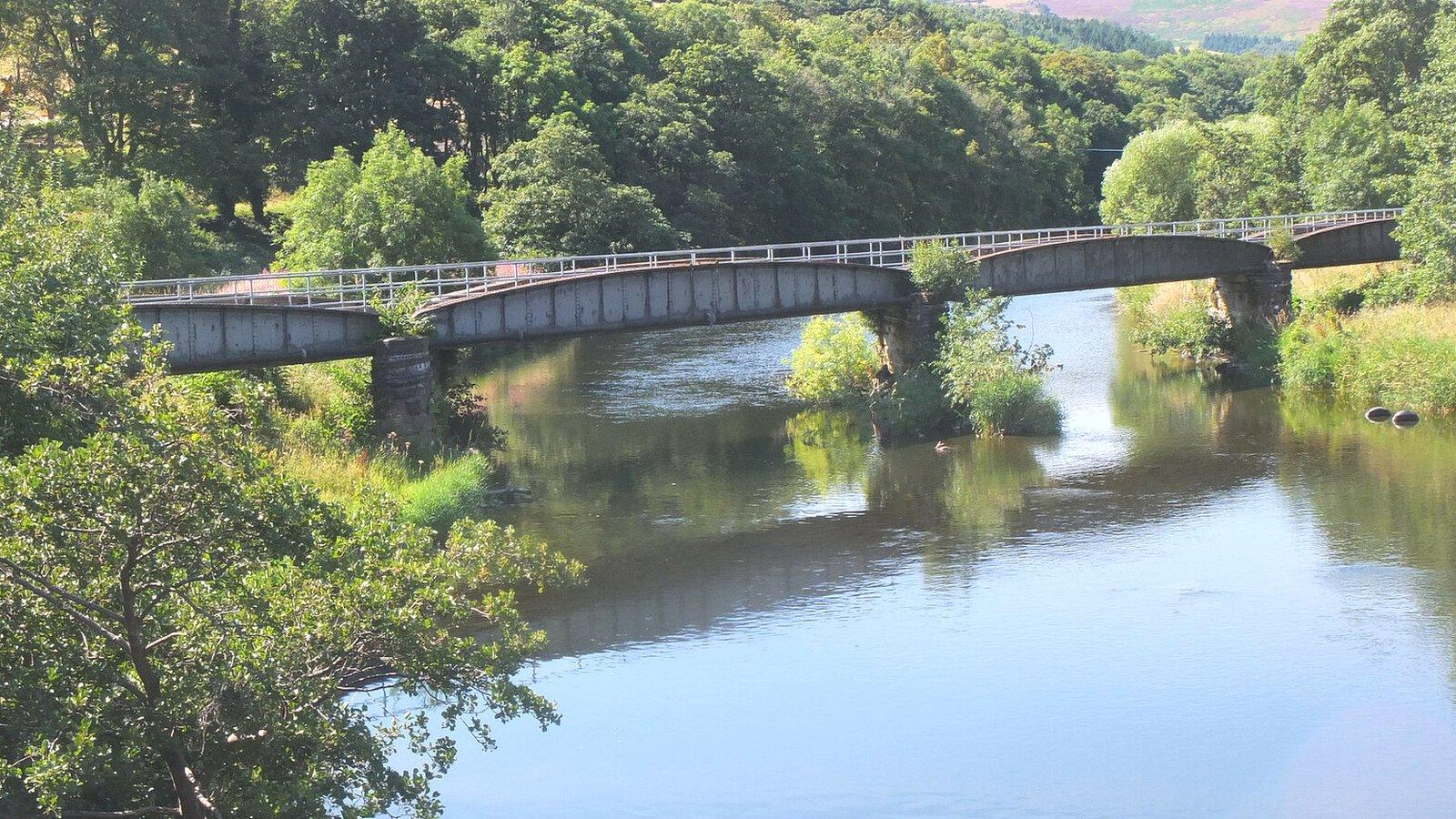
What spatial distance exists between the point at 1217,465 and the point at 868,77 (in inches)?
2931

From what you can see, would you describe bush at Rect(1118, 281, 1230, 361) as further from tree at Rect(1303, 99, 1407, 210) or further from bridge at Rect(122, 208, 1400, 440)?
tree at Rect(1303, 99, 1407, 210)

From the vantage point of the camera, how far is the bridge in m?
36.9

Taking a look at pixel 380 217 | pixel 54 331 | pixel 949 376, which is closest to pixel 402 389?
pixel 949 376

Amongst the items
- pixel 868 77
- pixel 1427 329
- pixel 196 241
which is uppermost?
pixel 868 77

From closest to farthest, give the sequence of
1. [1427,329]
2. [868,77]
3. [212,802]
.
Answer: [212,802]
[1427,329]
[868,77]

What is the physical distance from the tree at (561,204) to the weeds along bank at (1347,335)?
25.1 metres

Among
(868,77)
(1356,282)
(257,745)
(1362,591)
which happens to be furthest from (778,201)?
(257,745)

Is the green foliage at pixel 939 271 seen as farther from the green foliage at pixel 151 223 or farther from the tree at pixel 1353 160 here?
the tree at pixel 1353 160

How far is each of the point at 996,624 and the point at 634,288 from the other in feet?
65.6

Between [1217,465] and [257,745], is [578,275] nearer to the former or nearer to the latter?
[1217,465]

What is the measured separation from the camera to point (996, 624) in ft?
89.6

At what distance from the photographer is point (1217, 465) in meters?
40.3

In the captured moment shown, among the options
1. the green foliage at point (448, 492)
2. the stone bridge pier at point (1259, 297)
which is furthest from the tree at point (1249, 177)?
the green foliage at point (448, 492)

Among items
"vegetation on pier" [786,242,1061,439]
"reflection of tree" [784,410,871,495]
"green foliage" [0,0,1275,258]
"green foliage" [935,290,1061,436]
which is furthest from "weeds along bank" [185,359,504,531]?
"green foliage" [935,290,1061,436]
